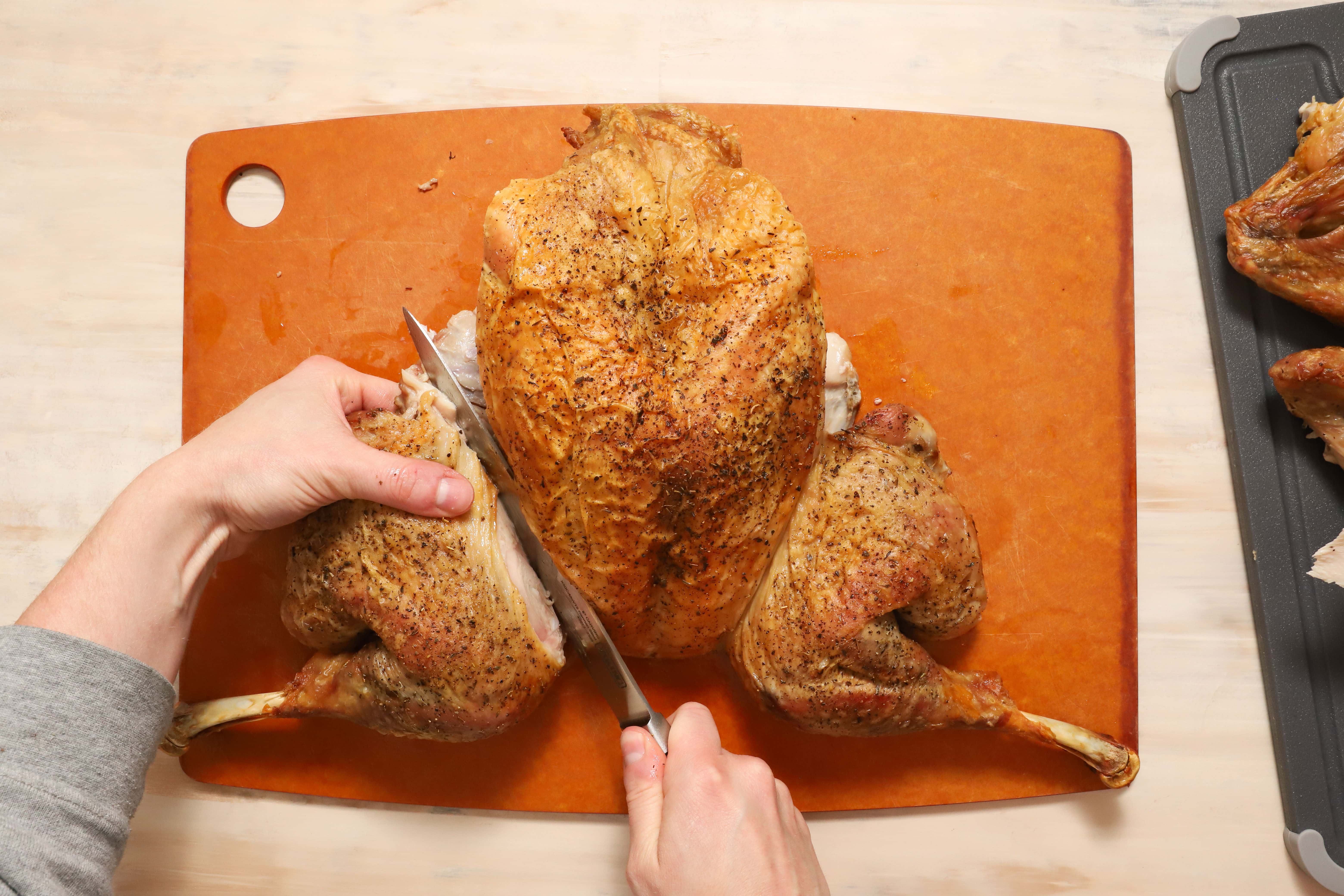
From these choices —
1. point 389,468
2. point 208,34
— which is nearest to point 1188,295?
point 389,468

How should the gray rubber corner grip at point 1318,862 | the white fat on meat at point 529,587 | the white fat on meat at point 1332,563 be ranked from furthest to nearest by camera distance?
the gray rubber corner grip at point 1318,862
the white fat on meat at point 1332,563
the white fat on meat at point 529,587

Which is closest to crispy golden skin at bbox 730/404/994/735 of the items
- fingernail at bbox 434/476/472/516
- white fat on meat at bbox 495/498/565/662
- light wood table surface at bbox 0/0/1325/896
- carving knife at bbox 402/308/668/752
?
carving knife at bbox 402/308/668/752

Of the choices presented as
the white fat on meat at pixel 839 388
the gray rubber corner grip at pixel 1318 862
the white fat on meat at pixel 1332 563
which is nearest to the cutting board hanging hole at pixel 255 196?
the white fat on meat at pixel 839 388

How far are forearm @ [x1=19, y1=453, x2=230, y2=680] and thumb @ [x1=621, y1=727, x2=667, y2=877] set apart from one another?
3.39 ft

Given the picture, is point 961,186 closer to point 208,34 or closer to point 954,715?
point 954,715

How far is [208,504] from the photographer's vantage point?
75.2 inches

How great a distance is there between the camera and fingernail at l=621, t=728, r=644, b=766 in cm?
179

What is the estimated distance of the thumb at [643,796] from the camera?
171cm

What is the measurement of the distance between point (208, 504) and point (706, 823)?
129 cm

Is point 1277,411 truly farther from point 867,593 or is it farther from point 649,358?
point 649,358

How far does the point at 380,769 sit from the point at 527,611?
725 mm

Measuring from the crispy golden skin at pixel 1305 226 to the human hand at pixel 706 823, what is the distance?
5.82 ft

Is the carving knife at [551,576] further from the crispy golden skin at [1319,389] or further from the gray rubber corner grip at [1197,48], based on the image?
the gray rubber corner grip at [1197,48]

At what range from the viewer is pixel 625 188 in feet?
5.64
